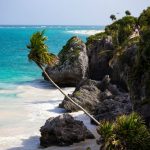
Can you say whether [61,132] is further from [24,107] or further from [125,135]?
[24,107]

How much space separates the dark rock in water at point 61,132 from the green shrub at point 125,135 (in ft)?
21.6

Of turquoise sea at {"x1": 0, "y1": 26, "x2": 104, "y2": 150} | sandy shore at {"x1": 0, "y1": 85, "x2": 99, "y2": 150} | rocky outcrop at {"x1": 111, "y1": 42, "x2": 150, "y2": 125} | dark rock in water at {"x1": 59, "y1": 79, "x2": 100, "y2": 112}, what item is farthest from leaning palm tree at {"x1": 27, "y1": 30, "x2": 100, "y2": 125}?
dark rock in water at {"x1": 59, "y1": 79, "x2": 100, "y2": 112}

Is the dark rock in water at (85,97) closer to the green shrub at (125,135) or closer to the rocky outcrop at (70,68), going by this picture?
the rocky outcrop at (70,68)

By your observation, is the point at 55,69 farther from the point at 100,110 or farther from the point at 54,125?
the point at 54,125

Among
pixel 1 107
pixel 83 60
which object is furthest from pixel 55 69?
pixel 1 107

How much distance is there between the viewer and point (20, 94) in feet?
164

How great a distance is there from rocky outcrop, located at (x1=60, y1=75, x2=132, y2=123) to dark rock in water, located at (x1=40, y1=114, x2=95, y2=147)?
13.7 ft

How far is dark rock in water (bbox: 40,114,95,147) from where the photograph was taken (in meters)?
29.1

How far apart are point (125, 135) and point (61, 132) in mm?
7324

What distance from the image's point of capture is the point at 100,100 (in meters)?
40.9

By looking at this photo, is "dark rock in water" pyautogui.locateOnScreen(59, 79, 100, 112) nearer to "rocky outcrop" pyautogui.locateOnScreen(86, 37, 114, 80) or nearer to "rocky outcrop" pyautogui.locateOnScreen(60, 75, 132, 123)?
"rocky outcrop" pyautogui.locateOnScreen(60, 75, 132, 123)

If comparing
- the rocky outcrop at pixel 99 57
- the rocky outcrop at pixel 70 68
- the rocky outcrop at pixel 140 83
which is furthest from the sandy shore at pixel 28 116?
the rocky outcrop at pixel 99 57

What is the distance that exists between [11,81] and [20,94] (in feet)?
37.8

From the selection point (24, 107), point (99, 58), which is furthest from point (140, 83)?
point (99, 58)
